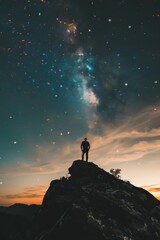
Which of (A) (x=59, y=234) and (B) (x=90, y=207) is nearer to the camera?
(A) (x=59, y=234)

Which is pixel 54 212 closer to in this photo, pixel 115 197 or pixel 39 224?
pixel 39 224

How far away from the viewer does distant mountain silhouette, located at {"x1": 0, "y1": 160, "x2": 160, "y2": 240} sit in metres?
10.4

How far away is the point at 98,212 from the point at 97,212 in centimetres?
6

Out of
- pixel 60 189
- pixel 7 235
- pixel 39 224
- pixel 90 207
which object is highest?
pixel 60 189

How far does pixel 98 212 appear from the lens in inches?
459

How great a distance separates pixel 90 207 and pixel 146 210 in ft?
13.9

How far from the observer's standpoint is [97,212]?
38.2 feet

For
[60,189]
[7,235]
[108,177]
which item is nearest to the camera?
[60,189]

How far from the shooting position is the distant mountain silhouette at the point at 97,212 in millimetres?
10375

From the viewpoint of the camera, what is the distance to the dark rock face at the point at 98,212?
408 inches

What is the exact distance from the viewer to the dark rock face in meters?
10.4

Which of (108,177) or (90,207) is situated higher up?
(108,177)

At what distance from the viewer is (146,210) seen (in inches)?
540

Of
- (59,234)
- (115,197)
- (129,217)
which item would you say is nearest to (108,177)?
(115,197)
